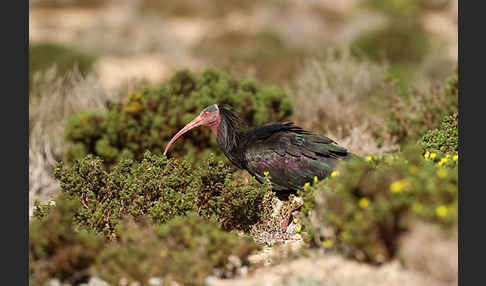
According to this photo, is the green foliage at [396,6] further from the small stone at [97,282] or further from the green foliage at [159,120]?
the small stone at [97,282]

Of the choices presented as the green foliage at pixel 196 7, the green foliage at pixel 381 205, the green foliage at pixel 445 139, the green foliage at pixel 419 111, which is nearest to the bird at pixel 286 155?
the green foliage at pixel 445 139

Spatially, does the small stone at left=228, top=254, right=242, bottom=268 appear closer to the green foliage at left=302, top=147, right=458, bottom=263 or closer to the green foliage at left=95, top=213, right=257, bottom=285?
the green foliage at left=95, top=213, right=257, bottom=285

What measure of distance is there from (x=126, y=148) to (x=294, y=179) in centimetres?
368

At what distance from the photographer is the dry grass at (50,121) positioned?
813 centimetres

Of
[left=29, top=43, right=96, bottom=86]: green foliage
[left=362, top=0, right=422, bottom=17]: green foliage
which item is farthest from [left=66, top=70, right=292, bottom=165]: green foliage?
[left=362, top=0, right=422, bottom=17]: green foliage

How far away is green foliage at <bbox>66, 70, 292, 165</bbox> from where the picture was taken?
310 inches

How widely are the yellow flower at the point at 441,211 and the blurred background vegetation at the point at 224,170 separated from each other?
1 cm

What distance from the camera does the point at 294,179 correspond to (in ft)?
16.7

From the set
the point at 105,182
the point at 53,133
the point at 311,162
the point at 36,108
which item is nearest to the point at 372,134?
the point at 311,162

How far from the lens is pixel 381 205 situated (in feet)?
10.4

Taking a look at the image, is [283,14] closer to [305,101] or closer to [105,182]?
[305,101]

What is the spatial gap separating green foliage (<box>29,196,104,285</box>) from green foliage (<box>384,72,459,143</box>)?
536 cm

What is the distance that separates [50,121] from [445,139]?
7.15 m

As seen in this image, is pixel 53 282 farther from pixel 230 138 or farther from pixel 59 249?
pixel 230 138
